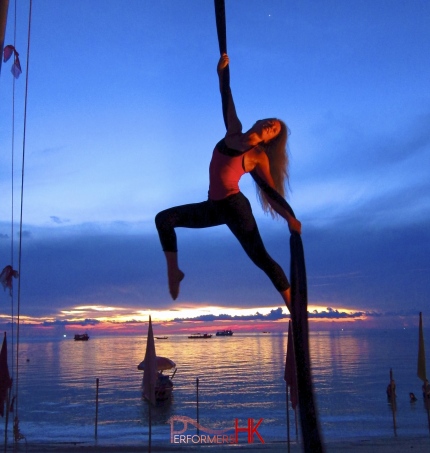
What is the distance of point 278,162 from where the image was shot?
3217 millimetres

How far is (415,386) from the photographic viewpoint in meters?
45.1

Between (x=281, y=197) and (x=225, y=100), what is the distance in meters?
0.57

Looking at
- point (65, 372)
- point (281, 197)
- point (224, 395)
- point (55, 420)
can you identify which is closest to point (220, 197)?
point (281, 197)

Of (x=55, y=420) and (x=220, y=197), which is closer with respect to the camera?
(x=220, y=197)

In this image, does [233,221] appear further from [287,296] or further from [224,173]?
[287,296]

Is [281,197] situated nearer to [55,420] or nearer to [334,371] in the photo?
[55,420]

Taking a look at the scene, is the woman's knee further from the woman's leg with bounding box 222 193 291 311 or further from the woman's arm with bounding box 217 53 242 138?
the woman's arm with bounding box 217 53 242 138

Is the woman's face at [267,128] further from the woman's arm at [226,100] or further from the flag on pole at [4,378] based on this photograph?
the flag on pole at [4,378]

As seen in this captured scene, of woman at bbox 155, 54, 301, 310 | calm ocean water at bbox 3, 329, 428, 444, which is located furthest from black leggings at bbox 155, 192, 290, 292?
calm ocean water at bbox 3, 329, 428, 444

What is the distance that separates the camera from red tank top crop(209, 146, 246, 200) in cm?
303

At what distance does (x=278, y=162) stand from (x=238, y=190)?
0.96 ft

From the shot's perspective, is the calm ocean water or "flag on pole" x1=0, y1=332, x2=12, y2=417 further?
the calm ocean water

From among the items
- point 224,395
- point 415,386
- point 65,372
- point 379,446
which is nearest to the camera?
point 379,446

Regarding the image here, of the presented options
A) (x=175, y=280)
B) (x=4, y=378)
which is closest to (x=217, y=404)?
(x=4, y=378)
